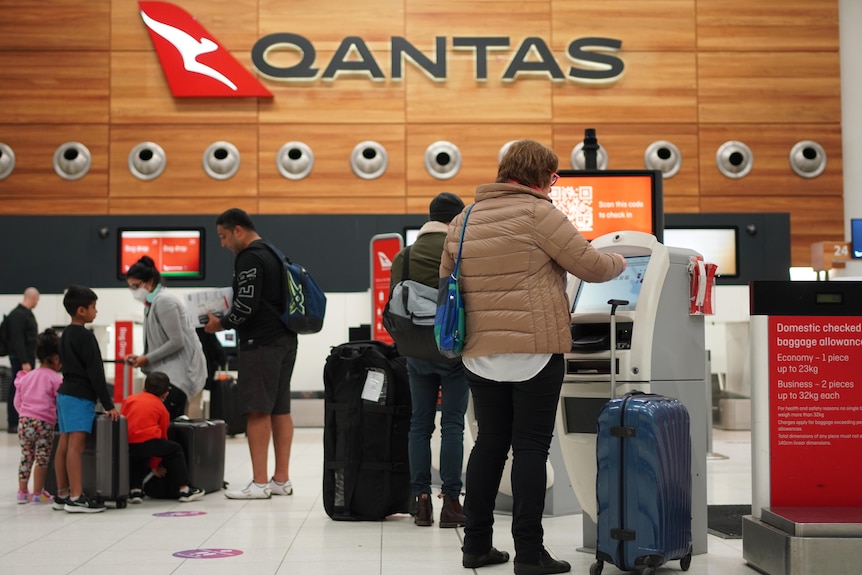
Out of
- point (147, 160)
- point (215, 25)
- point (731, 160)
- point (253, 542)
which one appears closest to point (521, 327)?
point (253, 542)

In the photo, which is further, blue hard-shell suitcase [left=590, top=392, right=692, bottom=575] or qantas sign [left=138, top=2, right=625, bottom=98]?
qantas sign [left=138, top=2, right=625, bottom=98]

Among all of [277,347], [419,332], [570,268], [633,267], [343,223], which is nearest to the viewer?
[570,268]

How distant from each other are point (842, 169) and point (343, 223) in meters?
5.67

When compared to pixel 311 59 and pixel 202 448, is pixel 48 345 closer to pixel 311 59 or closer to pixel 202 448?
pixel 202 448

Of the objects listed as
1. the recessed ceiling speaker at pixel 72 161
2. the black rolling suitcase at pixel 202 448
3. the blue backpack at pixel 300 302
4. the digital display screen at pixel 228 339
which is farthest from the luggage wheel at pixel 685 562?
the recessed ceiling speaker at pixel 72 161

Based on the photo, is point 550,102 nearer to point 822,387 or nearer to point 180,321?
point 180,321

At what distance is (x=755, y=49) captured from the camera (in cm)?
1191

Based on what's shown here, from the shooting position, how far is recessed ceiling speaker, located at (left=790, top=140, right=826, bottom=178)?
11.8 metres

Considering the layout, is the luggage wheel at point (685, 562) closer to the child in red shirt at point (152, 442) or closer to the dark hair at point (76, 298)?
the child in red shirt at point (152, 442)

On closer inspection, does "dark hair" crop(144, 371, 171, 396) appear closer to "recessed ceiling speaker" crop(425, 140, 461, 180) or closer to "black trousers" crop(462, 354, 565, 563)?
"black trousers" crop(462, 354, 565, 563)

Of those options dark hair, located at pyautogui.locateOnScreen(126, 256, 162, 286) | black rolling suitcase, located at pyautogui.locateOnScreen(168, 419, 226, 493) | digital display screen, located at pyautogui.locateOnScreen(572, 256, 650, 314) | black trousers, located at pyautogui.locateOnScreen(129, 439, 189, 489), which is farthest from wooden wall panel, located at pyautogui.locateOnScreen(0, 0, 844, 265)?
digital display screen, located at pyautogui.locateOnScreen(572, 256, 650, 314)

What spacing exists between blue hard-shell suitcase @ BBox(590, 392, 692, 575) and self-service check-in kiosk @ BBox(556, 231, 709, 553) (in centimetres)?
31

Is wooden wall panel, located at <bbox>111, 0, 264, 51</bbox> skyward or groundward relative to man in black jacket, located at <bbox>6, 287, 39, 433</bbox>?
skyward

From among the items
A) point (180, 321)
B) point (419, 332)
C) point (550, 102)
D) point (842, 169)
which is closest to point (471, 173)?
point (550, 102)
